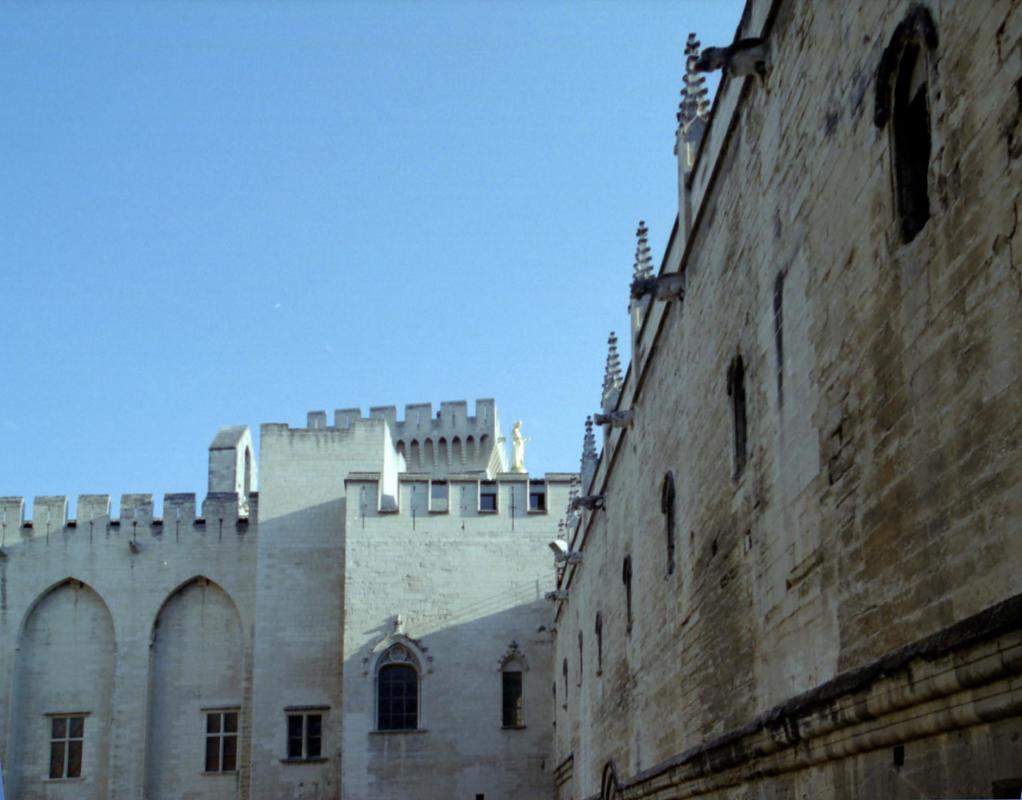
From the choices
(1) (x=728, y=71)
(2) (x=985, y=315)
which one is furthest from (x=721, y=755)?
(2) (x=985, y=315)

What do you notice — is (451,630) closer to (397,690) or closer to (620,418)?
(397,690)

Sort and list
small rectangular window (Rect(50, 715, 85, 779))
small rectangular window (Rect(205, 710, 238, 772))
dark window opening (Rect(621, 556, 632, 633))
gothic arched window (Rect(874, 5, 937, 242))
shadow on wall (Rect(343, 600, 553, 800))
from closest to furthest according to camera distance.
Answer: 1. gothic arched window (Rect(874, 5, 937, 242))
2. dark window opening (Rect(621, 556, 632, 633))
3. shadow on wall (Rect(343, 600, 553, 800))
4. small rectangular window (Rect(205, 710, 238, 772))
5. small rectangular window (Rect(50, 715, 85, 779))

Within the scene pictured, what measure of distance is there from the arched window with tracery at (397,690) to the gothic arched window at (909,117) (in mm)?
25744

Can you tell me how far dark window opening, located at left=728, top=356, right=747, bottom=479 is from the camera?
35.8ft

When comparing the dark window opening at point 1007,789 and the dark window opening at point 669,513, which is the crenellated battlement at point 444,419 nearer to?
the dark window opening at point 669,513

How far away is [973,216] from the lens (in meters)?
5.79

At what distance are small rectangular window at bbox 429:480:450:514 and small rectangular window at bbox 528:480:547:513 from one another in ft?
6.29

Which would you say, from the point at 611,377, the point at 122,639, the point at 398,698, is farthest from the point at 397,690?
the point at 611,377

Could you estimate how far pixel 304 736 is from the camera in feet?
105

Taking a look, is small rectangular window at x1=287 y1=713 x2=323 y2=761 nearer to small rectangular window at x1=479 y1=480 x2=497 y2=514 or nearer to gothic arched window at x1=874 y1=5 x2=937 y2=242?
small rectangular window at x1=479 y1=480 x2=497 y2=514

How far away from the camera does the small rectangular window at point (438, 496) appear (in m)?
32.9

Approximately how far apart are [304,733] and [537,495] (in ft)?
24.4

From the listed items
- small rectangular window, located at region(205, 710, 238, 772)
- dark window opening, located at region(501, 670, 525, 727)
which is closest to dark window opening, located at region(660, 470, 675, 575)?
dark window opening, located at region(501, 670, 525, 727)

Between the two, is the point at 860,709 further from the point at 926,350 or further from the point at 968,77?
the point at 968,77
